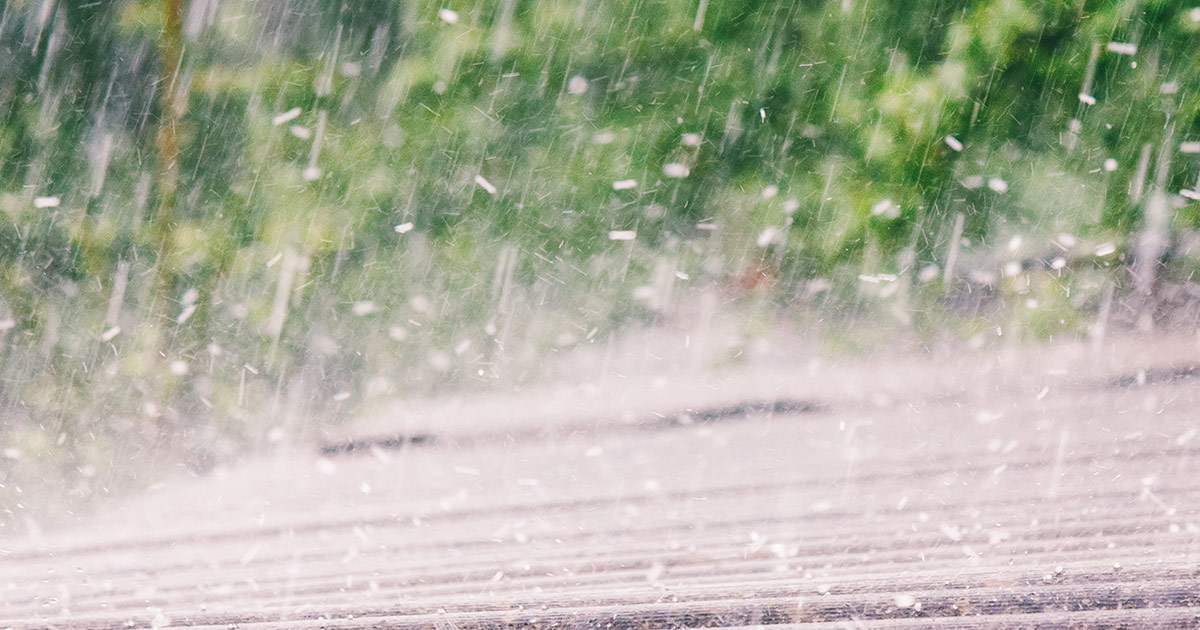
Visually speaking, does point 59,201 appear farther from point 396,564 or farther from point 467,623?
point 467,623

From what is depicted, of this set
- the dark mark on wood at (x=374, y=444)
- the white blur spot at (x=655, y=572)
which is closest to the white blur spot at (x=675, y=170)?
the dark mark on wood at (x=374, y=444)

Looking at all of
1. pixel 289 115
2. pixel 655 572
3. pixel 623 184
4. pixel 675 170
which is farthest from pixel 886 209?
pixel 289 115

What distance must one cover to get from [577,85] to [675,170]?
0.59 m

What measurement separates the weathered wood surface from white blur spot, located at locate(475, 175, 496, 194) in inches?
39.0

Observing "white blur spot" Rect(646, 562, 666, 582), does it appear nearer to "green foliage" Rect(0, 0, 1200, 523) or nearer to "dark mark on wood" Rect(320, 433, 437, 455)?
"dark mark on wood" Rect(320, 433, 437, 455)

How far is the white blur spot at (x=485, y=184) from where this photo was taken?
3.43m

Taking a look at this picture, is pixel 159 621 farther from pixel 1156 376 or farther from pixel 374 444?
pixel 1156 376

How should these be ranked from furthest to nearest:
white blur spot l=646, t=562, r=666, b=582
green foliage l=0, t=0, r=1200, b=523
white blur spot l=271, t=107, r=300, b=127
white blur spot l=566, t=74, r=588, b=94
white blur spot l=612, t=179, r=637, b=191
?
1. white blur spot l=612, t=179, r=637, b=191
2. white blur spot l=271, t=107, r=300, b=127
3. white blur spot l=566, t=74, r=588, b=94
4. green foliage l=0, t=0, r=1200, b=523
5. white blur spot l=646, t=562, r=666, b=582

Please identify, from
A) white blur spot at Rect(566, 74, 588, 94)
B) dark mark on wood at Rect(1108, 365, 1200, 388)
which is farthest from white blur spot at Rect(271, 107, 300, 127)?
dark mark on wood at Rect(1108, 365, 1200, 388)

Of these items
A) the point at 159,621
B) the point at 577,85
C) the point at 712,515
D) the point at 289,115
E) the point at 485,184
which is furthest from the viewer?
the point at 485,184

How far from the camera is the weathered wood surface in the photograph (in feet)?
4.76

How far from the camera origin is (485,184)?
3457mm

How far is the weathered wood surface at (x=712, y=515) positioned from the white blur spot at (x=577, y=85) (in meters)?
1.35

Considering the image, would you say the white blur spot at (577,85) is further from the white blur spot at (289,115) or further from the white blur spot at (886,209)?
the white blur spot at (886,209)
